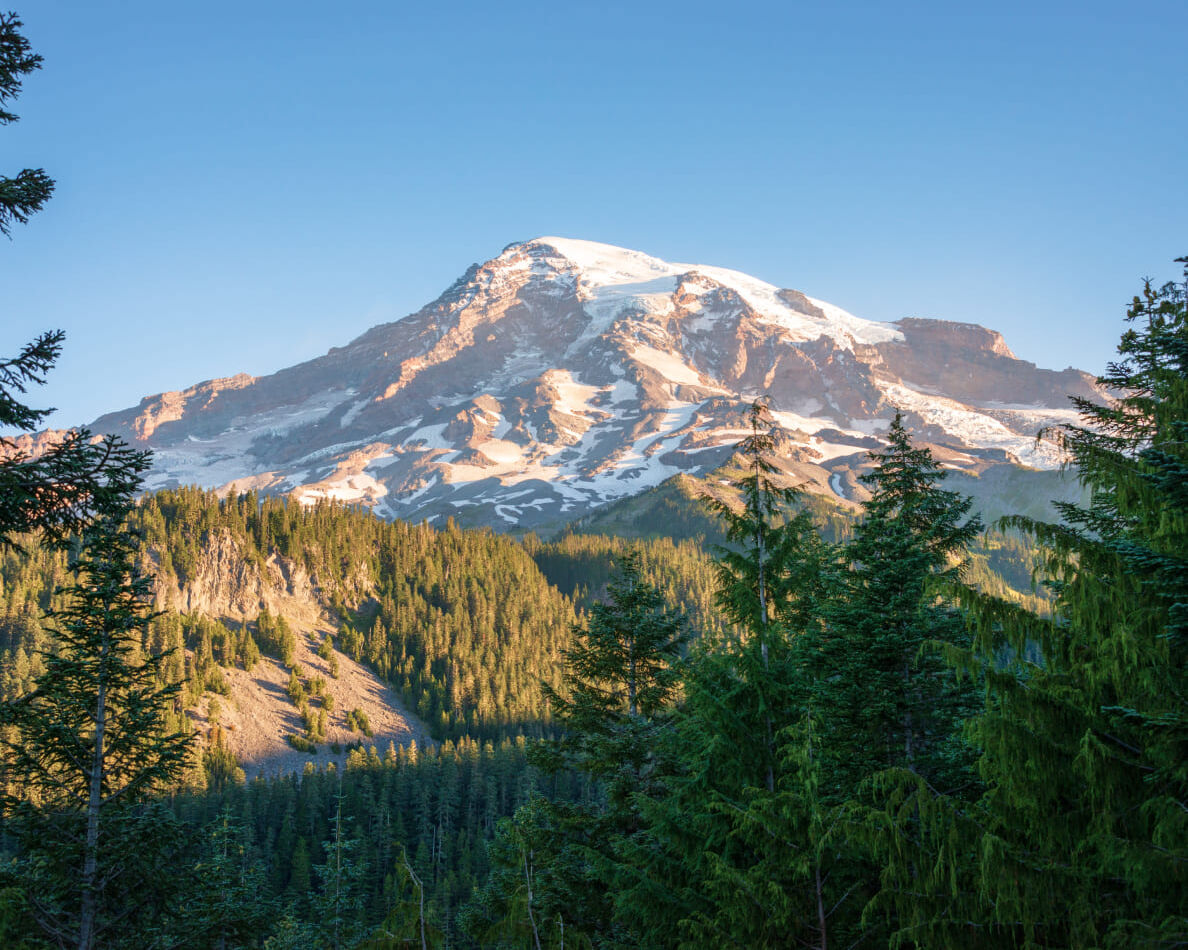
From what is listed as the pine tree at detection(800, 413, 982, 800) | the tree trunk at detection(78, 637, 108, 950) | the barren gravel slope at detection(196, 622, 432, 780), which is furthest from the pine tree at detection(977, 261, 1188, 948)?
the barren gravel slope at detection(196, 622, 432, 780)

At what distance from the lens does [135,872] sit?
1414cm

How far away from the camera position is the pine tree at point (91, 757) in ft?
45.0

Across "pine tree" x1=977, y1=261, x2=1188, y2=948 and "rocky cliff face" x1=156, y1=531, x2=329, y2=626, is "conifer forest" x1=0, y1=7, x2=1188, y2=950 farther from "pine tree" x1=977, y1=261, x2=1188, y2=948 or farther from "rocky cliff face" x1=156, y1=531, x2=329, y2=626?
"rocky cliff face" x1=156, y1=531, x2=329, y2=626

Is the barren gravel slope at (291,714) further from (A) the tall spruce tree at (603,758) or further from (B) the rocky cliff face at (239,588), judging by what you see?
(A) the tall spruce tree at (603,758)

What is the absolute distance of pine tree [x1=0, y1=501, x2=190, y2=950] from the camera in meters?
13.7

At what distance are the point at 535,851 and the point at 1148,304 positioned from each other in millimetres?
18080

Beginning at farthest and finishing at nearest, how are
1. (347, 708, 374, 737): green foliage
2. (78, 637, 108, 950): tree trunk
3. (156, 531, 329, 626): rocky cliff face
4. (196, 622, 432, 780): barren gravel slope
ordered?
(156, 531, 329, 626): rocky cliff face, (347, 708, 374, 737): green foliage, (196, 622, 432, 780): barren gravel slope, (78, 637, 108, 950): tree trunk

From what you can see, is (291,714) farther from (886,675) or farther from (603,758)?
(886,675)

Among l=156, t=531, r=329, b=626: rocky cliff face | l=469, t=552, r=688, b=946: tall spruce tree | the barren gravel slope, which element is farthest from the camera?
l=156, t=531, r=329, b=626: rocky cliff face

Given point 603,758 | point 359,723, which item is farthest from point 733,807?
point 359,723

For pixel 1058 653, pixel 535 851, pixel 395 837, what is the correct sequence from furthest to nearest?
pixel 395 837, pixel 535 851, pixel 1058 653

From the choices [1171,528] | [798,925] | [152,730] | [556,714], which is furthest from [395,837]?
[1171,528]

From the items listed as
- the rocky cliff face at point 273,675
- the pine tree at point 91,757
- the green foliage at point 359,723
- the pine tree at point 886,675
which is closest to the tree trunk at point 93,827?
the pine tree at point 91,757

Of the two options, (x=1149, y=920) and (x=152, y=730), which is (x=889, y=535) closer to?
(x=1149, y=920)
